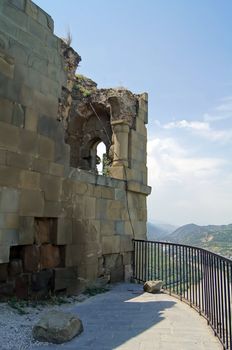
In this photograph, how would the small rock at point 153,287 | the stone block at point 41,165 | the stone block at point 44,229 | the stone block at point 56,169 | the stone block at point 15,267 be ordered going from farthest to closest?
the small rock at point 153,287 → the stone block at point 56,169 → the stone block at point 44,229 → the stone block at point 41,165 → the stone block at point 15,267

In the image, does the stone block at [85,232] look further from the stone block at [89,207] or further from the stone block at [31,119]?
the stone block at [31,119]

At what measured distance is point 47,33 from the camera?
6645 millimetres

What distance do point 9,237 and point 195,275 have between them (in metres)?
3.06

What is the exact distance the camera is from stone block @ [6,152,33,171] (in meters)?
5.56

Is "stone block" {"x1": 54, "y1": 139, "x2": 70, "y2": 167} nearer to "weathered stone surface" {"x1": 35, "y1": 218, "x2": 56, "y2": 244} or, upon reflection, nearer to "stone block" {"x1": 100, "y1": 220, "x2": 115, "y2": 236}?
"weathered stone surface" {"x1": 35, "y1": 218, "x2": 56, "y2": 244}

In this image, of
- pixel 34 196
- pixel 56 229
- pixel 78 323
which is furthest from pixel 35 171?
pixel 78 323

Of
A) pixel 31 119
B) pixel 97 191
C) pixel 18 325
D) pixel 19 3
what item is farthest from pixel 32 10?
pixel 18 325

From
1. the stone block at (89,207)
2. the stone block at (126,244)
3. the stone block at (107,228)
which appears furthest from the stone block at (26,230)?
the stone block at (126,244)

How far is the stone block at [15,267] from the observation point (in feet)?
18.4

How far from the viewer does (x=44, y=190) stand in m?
6.18

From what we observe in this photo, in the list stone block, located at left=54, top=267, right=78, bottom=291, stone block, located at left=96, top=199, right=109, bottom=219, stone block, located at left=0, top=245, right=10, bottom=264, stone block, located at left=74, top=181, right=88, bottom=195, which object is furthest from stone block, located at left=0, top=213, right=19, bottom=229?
stone block, located at left=96, top=199, right=109, bottom=219

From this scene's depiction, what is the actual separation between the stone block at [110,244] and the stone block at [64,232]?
1.26 metres

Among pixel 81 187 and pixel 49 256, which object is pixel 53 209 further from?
pixel 81 187

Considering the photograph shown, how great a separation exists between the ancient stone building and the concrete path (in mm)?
914
